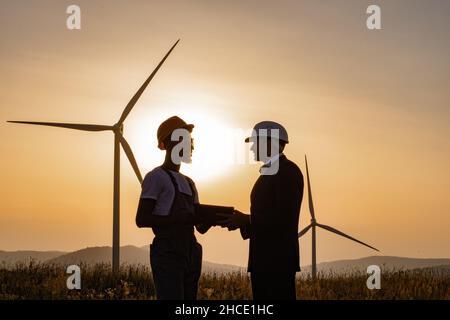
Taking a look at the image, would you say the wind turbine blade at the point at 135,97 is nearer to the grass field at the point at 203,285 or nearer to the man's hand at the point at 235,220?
the grass field at the point at 203,285

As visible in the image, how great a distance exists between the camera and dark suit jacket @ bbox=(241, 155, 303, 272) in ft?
30.6

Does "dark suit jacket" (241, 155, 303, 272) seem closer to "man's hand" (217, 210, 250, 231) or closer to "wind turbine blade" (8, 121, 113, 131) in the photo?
"man's hand" (217, 210, 250, 231)

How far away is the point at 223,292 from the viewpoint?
16562 millimetres

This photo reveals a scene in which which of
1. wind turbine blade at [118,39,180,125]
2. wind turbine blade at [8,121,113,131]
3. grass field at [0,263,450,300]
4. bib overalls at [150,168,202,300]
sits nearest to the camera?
bib overalls at [150,168,202,300]

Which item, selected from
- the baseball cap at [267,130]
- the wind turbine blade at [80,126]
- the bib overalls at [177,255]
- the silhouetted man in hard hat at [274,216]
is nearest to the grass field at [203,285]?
the wind turbine blade at [80,126]

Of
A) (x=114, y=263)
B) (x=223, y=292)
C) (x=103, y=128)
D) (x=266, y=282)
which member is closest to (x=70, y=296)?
(x=223, y=292)

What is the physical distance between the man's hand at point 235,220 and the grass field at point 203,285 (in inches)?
237

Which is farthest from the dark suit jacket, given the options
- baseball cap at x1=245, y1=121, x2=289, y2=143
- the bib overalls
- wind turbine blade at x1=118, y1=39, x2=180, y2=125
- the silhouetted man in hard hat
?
wind turbine blade at x1=118, y1=39, x2=180, y2=125

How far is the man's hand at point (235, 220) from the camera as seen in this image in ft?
32.0

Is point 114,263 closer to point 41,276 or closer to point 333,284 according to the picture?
point 41,276

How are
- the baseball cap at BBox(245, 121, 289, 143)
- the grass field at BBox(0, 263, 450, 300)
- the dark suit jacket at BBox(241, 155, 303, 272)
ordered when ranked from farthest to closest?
the grass field at BBox(0, 263, 450, 300) → the baseball cap at BBox(245, 121, 289, 143) → the dark suit jacket at BBox(241, 155, 303, 272)

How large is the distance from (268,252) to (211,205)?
3.14ft

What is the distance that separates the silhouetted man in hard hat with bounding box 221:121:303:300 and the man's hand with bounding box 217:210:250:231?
0.12 meters

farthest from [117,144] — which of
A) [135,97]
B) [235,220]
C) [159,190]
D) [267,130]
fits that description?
[159,190]
